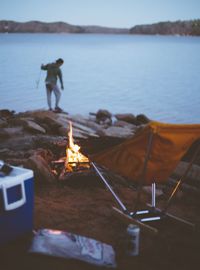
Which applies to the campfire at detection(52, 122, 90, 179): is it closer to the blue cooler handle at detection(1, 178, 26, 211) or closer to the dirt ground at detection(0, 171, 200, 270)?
the dirt ground at detection(0, 171, 200, 270)

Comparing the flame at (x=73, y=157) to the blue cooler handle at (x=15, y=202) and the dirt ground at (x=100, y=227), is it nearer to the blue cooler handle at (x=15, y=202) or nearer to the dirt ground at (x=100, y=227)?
the dirt ground at (x=100, y=227)

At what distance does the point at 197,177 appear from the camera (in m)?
6.11

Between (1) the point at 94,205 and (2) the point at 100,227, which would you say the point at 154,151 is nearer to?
(2) the point at 100,227

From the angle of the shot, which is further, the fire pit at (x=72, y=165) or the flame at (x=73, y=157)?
the flame at (x=73, y=157)

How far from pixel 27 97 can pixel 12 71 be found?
41.1 ft

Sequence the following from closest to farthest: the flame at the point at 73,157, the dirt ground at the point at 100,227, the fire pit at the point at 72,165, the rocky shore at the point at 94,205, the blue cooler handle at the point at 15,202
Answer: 1. the blue cooler handle at the point at 15,202
2. the dirt ground at the point at 100,227
3. the rocky shore at the point at 94,205
4. the fire pit at the point at 72,165
5. the flame at the point at 73,157

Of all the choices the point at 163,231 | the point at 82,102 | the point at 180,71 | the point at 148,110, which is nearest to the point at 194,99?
the point at 148,110

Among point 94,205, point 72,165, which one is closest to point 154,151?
point 94,205

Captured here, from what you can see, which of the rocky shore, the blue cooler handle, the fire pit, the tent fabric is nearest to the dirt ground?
the rocky shore

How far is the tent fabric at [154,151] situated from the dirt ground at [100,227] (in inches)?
25.7

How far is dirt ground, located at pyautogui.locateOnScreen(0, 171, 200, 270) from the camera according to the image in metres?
3.91

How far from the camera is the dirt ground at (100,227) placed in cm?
391

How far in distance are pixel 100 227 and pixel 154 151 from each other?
1.12m

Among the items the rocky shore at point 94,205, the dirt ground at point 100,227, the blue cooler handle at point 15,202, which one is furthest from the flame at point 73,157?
the blue cooler handle at point 15,202
